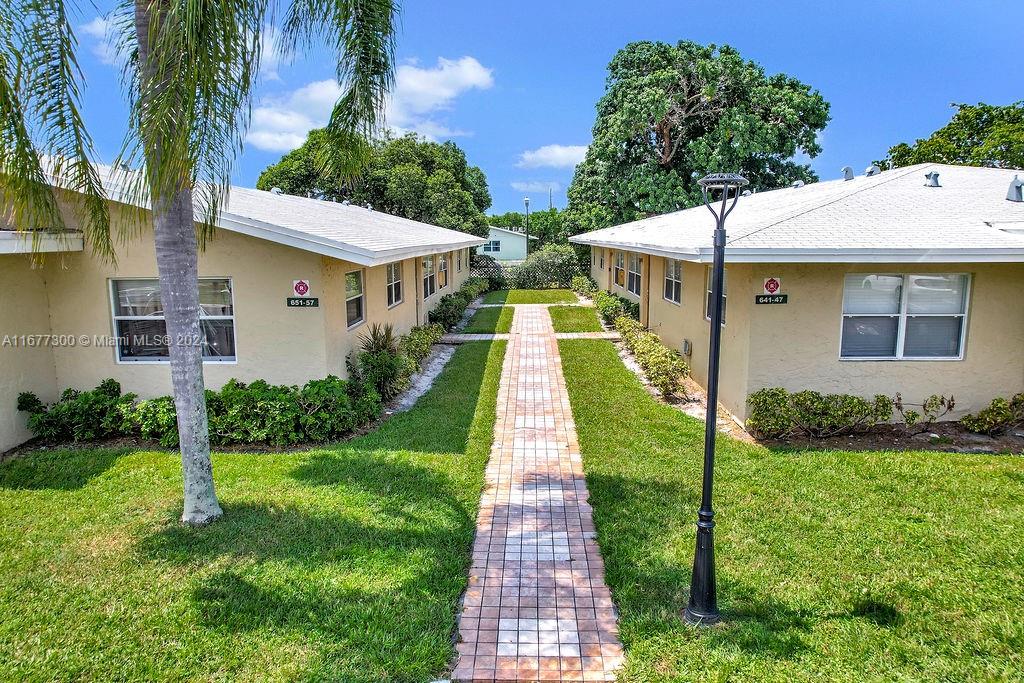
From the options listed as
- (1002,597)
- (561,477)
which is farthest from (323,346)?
(1002,597)

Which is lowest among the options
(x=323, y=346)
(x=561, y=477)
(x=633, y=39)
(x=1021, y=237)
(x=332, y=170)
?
(x=561, y=477)

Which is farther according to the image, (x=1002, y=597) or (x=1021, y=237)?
(x=1021, y=237)

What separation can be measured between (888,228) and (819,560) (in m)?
5.40

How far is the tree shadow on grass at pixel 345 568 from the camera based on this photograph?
13.8 ft

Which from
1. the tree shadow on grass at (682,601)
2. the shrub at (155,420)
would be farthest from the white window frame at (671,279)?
the shrub at (155,420)

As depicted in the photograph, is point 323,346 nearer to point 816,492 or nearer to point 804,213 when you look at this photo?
point 816,492

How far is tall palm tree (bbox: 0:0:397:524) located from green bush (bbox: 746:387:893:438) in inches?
238

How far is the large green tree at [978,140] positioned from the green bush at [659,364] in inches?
802

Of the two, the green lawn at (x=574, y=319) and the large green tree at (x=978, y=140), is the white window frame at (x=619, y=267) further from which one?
the large green tree at (x=978, y=140)

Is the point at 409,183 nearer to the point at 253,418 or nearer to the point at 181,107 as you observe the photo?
the point at 253,418

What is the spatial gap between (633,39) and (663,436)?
1089 inches

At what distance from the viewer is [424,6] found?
22.2ft

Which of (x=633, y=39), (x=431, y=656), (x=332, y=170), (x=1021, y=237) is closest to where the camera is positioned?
(x=431, y=656)

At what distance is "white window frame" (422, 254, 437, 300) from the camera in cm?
1876
